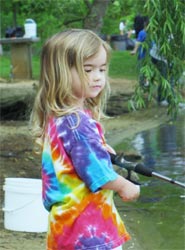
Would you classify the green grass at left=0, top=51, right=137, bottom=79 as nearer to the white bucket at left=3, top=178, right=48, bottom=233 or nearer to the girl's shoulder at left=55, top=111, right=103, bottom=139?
the white bucket at left=3, top=178, right=48, bottom=233

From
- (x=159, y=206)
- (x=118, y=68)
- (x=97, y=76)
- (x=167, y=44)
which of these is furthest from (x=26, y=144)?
(x=118, y=68)

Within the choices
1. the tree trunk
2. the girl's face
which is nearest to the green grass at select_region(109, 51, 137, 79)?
the tree trunk

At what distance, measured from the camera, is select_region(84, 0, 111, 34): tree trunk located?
8.37 m

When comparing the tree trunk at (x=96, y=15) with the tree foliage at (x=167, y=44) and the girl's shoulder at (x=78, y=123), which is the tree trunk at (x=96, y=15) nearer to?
the tree foliage at (x=167, y=44)

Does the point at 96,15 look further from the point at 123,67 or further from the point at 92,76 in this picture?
the point at 123,67

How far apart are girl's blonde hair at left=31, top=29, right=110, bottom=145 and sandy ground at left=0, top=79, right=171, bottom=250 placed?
2.08 metres

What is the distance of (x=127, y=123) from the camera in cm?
1088

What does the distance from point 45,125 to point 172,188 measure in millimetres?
4162

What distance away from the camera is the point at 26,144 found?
8.30 m

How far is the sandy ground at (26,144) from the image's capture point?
468cm

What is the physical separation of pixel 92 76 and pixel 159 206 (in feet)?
11.7

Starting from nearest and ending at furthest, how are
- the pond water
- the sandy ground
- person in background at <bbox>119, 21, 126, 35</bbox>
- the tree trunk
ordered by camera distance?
the sandy ground < the pond water < the tree trunk < person in background at <bbox>119, 21, 126, 35</bbox>

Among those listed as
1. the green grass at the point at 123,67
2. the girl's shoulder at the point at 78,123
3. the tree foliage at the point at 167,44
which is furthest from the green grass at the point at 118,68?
the girl's shoulder at the point at 78,123

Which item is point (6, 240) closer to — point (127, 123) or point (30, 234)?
point (30, 234)
